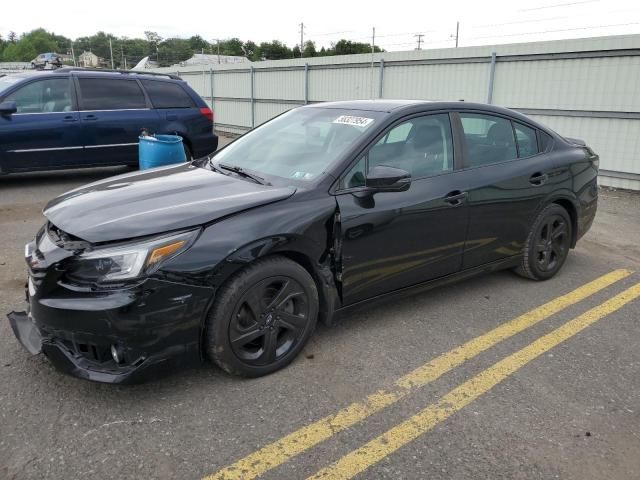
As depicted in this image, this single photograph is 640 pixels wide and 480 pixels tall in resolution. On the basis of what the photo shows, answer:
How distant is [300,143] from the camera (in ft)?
12.1

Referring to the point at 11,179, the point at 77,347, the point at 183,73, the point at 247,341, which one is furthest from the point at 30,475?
the point at 183,73

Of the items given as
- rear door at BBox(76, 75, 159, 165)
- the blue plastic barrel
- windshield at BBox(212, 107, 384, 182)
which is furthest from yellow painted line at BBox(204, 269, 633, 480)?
rear door at BBox(76, 75, 159, 165)

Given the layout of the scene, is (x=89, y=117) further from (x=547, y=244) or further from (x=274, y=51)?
(x=274, y=51)

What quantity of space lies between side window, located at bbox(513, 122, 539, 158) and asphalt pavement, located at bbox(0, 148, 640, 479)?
134 centimetres

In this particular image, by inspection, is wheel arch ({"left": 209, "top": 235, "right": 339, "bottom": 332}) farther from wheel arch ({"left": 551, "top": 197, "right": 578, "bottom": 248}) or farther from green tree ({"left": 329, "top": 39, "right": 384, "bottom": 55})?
green tree ({"left": 329, "top": 39, "right": 384, "bottom": 55})

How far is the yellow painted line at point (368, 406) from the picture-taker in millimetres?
2328

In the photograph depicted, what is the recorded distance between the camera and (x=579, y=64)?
8.87m

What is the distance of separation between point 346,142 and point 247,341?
1439 millimetres

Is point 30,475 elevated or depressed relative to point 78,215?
depressed

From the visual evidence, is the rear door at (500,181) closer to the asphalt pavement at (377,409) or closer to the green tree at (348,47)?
the asphalt pavement at (377,409)

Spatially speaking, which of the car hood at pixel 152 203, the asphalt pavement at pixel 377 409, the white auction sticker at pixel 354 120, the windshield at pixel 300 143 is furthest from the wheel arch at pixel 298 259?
the white auction sticker at pixel 354 120

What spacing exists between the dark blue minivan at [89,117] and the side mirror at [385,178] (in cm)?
646

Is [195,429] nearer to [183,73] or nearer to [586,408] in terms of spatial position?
[586,408]

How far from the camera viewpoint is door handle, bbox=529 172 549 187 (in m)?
4.28
